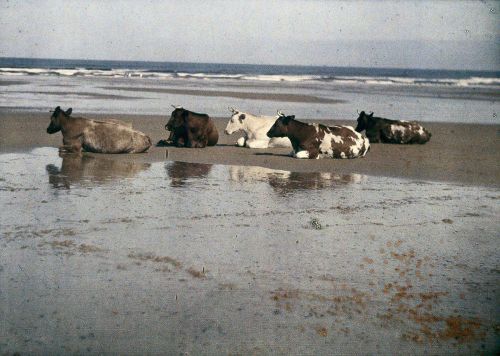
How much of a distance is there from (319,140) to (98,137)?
4745 mm

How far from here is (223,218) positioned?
29.7ft

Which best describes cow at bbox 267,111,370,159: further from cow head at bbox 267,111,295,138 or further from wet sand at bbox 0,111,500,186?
wet sand at bbox 0,111,500,186

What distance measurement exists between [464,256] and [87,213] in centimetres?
450

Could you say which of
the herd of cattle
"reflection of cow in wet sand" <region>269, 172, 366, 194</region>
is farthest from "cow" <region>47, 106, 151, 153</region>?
"reflection of cow in wet sand" <region>269, 172, 366, 194</region>

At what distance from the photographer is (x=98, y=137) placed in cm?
1526

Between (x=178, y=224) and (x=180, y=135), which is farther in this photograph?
(x=180, y=135)

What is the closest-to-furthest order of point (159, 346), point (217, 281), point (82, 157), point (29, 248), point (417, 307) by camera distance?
point (159, 346), point (417, 307), point (217, 281), point (29, 248), point (82, 157)

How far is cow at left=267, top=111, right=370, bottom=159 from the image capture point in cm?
1584

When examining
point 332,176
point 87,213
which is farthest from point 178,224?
point 332,176

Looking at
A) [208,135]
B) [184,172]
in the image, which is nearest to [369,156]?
[208,135]

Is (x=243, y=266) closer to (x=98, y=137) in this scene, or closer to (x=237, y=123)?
(x=98, y=137)

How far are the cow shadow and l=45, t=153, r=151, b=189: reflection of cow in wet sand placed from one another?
53 centimetres

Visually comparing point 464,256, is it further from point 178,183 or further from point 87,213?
point 178,183

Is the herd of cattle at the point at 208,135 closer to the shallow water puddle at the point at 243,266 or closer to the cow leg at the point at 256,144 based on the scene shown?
the cow leg at the point at 256,144
